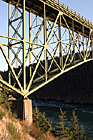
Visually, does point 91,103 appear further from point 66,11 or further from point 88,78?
point 66,11

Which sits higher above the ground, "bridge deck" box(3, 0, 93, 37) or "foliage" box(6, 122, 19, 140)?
"bridge deck" box(3, 0, 93, 37)

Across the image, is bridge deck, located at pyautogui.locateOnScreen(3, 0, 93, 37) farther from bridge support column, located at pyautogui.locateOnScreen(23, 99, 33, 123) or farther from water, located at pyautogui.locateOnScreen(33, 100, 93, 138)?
water, located at pyautogui.locateOnScreen(33, 100, 93, 138)

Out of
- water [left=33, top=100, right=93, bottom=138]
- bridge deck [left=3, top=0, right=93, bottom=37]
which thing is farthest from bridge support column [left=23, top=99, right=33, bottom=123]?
bridge deck [left=3, top=0, right=93, bottom=37]

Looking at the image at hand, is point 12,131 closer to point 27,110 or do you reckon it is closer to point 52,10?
point 27,110

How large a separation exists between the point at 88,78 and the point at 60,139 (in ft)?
104

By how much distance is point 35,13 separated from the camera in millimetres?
18031

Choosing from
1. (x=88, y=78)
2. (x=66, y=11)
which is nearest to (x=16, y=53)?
(x=66, y=11)

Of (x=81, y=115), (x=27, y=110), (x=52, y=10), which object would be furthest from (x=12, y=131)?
(x=81, y=115)

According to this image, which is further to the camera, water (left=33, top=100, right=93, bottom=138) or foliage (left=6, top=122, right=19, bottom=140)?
water (left=33, top=100, right=93, bottom=138)

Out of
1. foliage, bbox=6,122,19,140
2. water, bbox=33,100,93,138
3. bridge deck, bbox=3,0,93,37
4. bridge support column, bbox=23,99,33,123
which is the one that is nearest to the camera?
foliage, bbox=6,122,19,140

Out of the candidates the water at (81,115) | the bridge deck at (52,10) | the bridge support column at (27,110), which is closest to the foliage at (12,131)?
the bridge support column at (27,110)

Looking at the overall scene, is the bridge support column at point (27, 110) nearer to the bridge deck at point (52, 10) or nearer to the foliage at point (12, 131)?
the foliage at point (12, 131)

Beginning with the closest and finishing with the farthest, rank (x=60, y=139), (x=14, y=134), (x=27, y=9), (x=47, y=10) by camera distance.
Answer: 1. (x=14, y=134)
2. (x=60, y=139)
3. (x=27, y=9)
4. (x=47, y=10)

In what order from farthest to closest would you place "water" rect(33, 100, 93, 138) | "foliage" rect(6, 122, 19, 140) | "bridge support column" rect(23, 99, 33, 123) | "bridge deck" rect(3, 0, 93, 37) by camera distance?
1. "water" rect(33, 100, 93, 138)
2. "bridge deck" rect(3, 0, 93, 37)
3. "bridge support column" rect(23, 99, 33, 123)
4. "foliage" rect(6, 122, 19, 140)
